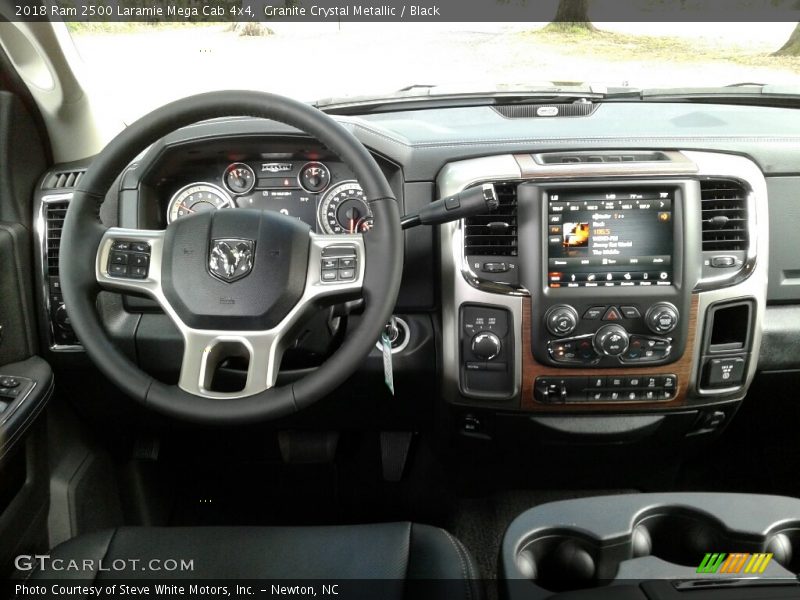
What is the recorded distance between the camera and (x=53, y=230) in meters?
2.02

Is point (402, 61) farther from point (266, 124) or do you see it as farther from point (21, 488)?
point (21, 488)

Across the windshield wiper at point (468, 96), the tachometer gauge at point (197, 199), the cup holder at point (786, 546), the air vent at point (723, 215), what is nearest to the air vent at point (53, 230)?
the tachometer gauge at point (197, 199)

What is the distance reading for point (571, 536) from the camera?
140 centimetres

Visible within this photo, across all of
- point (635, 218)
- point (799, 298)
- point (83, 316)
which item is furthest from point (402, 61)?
point (799, 298)

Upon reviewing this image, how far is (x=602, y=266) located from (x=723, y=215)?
36 centimetres

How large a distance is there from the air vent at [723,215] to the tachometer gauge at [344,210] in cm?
89

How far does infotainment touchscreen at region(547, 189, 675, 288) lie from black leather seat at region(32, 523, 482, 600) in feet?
2.47

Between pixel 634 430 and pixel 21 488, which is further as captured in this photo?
pixel 634 430

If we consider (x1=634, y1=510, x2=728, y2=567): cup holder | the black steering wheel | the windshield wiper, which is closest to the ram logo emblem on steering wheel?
the black steering wheel

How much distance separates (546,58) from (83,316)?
150cm

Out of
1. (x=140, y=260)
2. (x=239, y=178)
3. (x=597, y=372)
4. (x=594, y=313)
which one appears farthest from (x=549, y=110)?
(x=140, y=260)

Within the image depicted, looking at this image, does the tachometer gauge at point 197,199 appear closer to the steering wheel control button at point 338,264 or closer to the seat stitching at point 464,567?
the steering wheel control button at point 338,264

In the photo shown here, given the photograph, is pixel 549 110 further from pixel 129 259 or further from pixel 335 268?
pixel 129 259

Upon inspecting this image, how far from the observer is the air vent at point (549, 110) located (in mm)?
2229
